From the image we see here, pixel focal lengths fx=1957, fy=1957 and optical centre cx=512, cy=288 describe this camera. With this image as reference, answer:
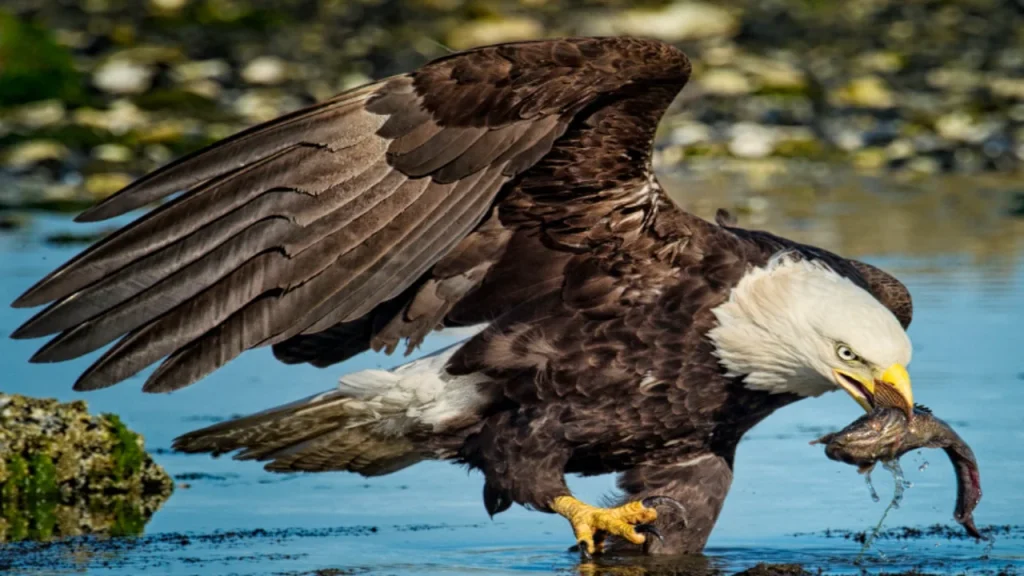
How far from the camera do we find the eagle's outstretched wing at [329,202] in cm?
503

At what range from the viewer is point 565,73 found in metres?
5.16

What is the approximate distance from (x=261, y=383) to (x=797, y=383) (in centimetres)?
290

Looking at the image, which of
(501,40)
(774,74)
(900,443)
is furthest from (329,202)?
(774,74)

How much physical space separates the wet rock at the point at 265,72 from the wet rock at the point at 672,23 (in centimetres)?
307

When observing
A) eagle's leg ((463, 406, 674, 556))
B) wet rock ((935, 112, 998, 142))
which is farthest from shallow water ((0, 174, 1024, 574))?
wet rock ((935, 112, 998, 142))

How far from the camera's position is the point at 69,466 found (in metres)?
6.05

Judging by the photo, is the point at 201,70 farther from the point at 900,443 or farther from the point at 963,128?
the point at 900,443

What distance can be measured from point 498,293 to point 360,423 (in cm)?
62

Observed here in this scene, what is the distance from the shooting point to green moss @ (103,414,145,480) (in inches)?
239

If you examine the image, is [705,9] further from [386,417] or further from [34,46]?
[386,417]

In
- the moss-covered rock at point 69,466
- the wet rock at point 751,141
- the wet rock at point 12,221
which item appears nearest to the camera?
the moss-covered rock at point 69,466

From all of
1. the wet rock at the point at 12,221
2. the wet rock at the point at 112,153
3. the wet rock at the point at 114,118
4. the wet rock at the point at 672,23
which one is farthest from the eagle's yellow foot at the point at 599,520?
the wet rock at the point at 672,23

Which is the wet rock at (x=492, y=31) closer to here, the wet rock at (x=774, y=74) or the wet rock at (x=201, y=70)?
the wet rock at (x=774, y=74)

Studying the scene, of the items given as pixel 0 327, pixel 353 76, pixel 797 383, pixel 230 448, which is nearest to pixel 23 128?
pixel 353 76
